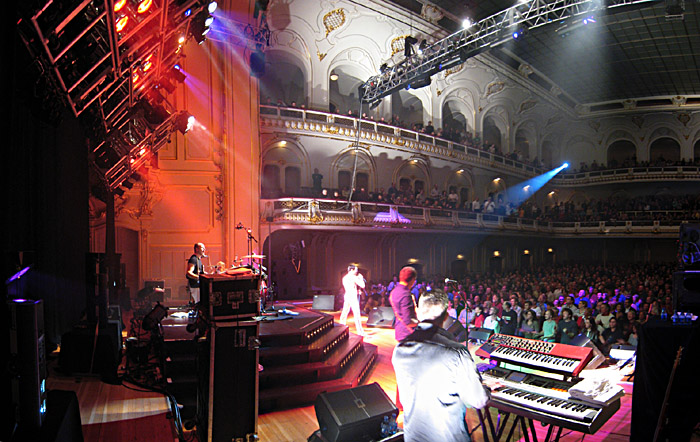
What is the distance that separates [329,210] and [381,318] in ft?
20.6

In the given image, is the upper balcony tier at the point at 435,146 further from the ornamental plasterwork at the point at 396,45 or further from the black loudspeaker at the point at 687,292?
the black loudspeaker at the point at 687,292

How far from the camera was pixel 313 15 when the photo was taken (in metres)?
18.6

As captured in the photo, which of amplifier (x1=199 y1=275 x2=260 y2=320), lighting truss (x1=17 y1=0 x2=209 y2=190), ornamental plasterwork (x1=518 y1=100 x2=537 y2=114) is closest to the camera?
lighting truss (x1=17 y1=0 x2=209 y2=190)

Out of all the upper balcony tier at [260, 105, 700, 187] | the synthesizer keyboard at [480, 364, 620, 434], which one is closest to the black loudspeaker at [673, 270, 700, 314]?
the synthesizer keyboard at [480, 364, 620, 434]

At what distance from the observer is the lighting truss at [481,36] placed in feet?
37.0

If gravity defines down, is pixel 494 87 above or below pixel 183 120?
above

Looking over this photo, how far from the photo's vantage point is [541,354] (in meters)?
3.94

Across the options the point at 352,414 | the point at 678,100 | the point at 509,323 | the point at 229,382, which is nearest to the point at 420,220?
the point at 509,323

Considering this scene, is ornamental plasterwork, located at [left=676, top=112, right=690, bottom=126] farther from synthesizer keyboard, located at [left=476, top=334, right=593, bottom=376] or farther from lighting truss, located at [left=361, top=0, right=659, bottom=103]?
synthesizer keyboard, located at [left=476, top=334, right=593, bottom=376]

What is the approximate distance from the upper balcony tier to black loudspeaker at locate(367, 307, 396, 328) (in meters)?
9.36

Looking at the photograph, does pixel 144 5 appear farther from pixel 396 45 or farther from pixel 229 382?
pixel 396 45

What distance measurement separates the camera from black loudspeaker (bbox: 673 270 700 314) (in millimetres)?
3973

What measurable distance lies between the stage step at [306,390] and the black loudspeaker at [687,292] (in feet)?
14.4

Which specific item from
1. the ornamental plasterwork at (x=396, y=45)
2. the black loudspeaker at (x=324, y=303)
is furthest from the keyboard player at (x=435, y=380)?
the ornamental plasterwork at (x=396, y=45)
